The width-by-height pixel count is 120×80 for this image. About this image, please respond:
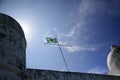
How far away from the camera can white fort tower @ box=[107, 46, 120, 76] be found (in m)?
14.6

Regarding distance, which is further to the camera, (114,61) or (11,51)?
(114,61)

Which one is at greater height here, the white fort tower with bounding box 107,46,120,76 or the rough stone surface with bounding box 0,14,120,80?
the rough stone surface with bounding box 0,14,120,80

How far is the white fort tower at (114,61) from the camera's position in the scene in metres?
14.6

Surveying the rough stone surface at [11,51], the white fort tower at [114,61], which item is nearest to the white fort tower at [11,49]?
the rough stone surface at [11,51]

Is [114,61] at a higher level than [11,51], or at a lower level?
lower

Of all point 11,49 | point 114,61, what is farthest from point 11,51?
point 114,61

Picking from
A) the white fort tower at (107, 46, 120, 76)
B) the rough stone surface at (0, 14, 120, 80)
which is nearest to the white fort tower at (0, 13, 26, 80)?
the rough stone surface at (0, 14, 120, 80)

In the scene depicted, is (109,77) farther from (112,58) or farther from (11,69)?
(11,69)

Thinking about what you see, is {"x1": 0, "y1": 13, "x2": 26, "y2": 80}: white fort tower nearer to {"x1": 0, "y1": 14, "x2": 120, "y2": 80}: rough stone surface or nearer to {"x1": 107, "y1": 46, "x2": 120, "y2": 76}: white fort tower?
{"x1": 0, "y1": 14, "x2": 120, "y2": 80}: rough stone surface

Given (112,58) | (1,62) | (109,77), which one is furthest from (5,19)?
(112,58)

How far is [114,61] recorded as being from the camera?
15117 mm

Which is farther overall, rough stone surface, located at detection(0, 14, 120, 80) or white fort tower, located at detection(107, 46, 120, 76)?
white fort tower, located at detection(107, 46, 120, 76)

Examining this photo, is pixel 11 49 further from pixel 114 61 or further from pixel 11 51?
pixel 114 61

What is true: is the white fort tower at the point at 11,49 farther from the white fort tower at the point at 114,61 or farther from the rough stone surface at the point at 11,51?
the white fort tower at the point at 114,61
